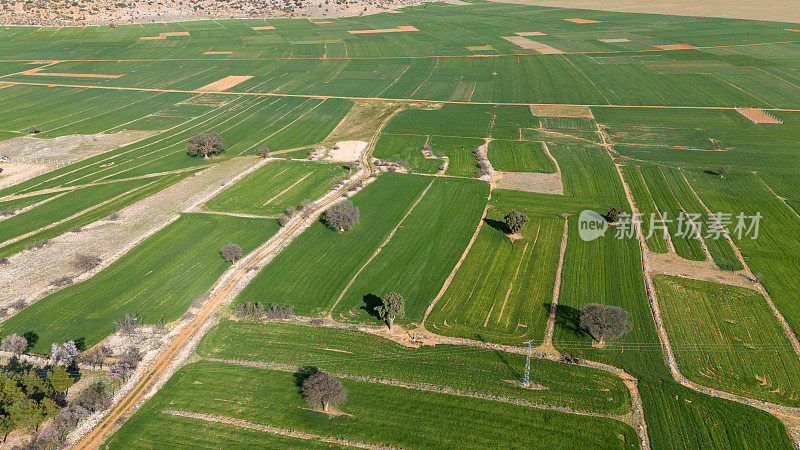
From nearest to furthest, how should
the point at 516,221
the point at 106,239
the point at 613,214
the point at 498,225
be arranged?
the point at 516,221 → the point at 106,239 → the point at 613,214 → the point at 498,225

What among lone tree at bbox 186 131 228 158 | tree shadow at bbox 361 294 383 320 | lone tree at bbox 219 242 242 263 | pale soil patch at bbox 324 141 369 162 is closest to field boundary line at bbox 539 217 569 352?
tree shadow at bbox 361 294 383 320

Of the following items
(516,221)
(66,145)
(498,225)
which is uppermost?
(66,145)

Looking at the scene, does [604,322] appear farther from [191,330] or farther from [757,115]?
[757,115]

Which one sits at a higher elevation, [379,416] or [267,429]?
[379,416]

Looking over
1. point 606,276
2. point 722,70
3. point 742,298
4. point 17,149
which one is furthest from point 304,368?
point 722,70

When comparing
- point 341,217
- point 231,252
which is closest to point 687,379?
point 341,217

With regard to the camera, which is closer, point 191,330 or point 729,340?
point 729,340

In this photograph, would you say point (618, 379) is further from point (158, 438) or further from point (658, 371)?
point (158, 438)
